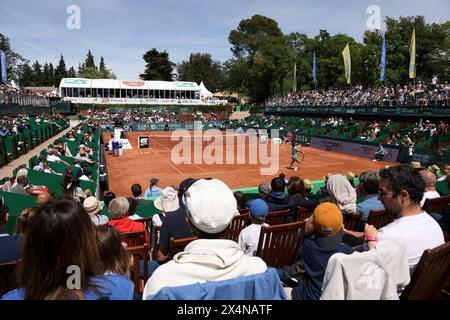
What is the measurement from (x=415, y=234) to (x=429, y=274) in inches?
17.1

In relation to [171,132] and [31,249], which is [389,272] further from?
[171,132]

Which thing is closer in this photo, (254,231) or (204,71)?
(254,231)

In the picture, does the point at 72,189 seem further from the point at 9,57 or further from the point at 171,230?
the point at 9,57

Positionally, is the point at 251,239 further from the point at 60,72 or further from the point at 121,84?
the point at 60,72

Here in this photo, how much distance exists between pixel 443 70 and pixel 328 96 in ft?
92.6

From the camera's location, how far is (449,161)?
1972cm

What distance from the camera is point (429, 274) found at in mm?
2938

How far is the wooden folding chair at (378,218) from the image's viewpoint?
511 cm

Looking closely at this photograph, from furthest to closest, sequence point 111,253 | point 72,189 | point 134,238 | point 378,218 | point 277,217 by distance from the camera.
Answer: point 72,189, point 277,217, point 378,218, point 134,238, point 111,253

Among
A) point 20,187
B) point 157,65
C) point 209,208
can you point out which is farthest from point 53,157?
point 157,65

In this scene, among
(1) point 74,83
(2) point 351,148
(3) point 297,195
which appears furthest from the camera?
(1) point 74,83

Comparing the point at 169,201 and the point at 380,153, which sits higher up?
the point at 169,201

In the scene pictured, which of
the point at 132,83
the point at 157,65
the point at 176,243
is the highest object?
the point at 157,65

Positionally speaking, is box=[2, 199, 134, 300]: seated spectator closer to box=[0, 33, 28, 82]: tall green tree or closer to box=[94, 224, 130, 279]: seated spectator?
box=[94, 224, 130, 279]: seated spectator
